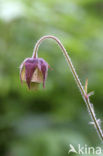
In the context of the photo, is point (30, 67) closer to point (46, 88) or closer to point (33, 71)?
point (33, 71)

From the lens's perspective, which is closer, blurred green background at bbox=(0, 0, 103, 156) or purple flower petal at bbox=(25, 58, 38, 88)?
purple flower petal at bbox=(25, 58, 38, 88)

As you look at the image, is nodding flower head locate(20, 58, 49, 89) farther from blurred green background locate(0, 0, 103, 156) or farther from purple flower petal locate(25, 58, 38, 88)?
blurred green background locate(0, 0, 103, 156)

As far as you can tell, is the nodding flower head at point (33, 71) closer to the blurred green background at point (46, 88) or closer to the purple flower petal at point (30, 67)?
the purple flower petal at point (30, 67)

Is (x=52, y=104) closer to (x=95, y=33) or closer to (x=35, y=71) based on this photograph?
(x=95, y=33)

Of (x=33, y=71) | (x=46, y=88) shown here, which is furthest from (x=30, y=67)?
(x=46, y=88)

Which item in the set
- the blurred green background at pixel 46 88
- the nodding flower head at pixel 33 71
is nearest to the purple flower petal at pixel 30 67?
the nodding flower head at pixel 33 71

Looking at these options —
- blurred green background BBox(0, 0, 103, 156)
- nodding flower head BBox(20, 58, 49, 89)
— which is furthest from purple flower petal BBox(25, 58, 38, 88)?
blurred green background BBox(0, 0, 103, 156)
